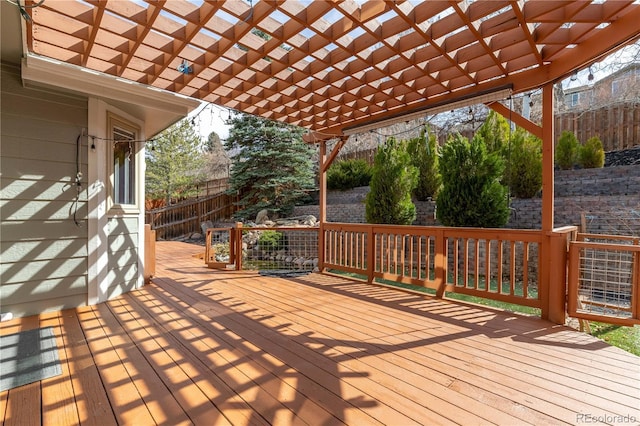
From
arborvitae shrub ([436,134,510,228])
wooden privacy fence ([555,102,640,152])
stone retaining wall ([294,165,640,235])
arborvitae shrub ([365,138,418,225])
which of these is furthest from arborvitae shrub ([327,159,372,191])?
wooden privacy fence ([555,102,640,152])

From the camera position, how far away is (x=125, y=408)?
1710 millimetres

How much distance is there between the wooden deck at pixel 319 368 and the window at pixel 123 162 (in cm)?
131

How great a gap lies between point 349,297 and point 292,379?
2042 millimetres

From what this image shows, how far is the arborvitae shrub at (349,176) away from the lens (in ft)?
36.0

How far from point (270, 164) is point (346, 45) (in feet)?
27.3

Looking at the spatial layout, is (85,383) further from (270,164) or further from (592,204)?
(270,164)

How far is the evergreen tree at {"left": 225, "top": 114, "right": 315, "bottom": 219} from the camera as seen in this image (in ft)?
35.2

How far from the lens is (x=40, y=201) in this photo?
127 inches

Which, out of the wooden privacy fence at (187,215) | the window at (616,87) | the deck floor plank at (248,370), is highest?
the window at (616,87)

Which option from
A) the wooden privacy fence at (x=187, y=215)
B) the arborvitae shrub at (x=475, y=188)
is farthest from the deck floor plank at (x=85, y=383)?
the wooden privacy fence at (x=187, y=215)

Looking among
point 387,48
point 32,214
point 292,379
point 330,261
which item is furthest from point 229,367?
point 330,261

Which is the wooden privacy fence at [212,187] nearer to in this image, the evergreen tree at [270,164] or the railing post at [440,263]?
the evergreen tree at [270,164]

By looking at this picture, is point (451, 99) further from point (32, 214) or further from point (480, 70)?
point (32, 214)

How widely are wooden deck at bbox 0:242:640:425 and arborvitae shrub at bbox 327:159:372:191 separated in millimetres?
7657
